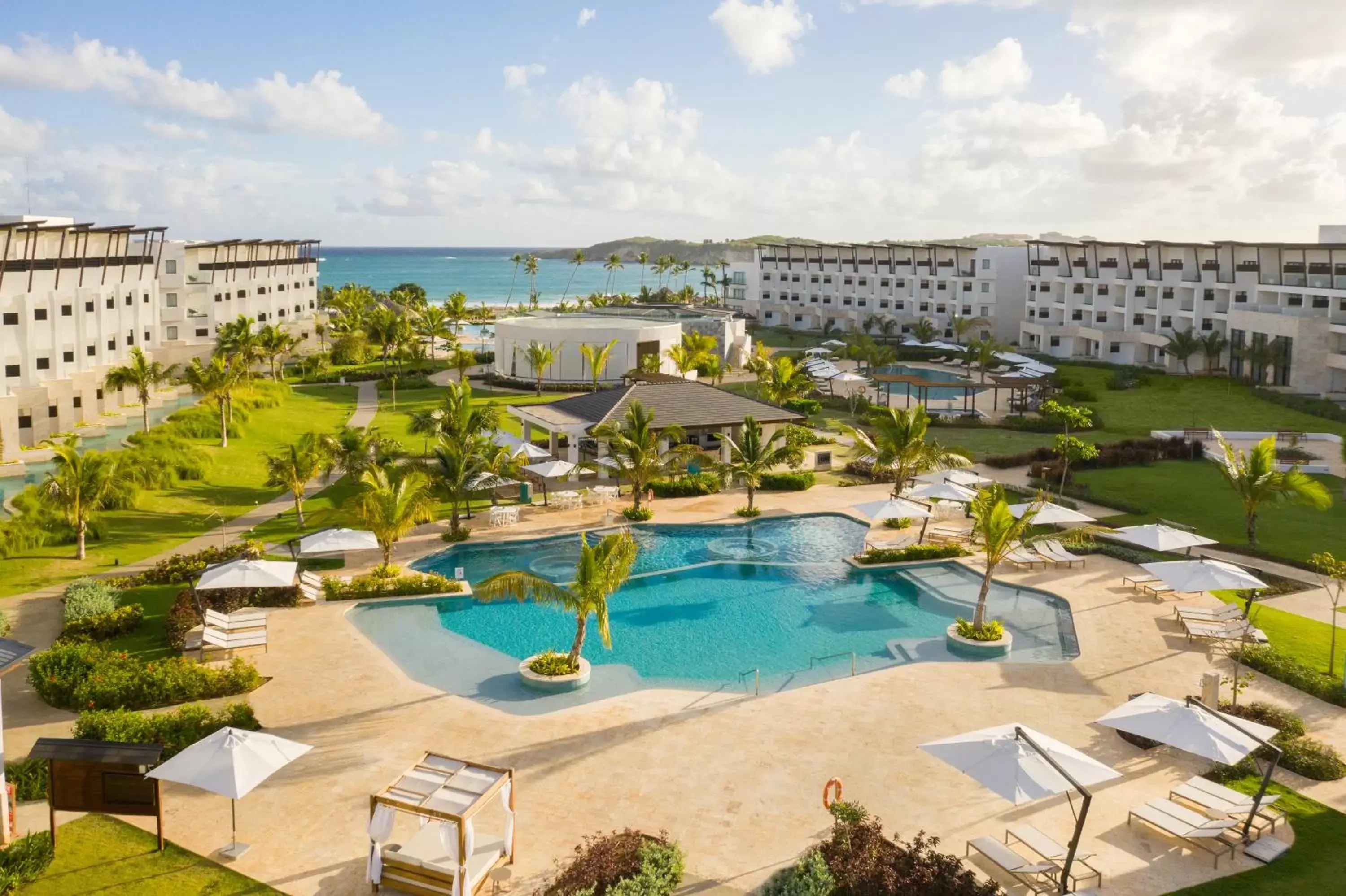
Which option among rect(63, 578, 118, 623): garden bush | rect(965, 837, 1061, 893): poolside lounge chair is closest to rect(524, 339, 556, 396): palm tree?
rect(63, 578, 118, 623): garden bush

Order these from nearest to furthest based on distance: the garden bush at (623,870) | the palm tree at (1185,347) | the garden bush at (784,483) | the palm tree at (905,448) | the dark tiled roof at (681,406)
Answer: the garden bush at (623,870)
the palm tree at (905,448)
the garden bush at (784,483)
the dark tiled roof at (681,406)
the palm tree at (1185,347)

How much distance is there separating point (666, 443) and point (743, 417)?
333 centimetres

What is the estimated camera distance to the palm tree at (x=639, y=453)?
33.2 m

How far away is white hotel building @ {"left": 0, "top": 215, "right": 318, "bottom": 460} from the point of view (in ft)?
161

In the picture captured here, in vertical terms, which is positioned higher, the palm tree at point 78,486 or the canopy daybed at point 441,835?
the palm tree at point 78,486

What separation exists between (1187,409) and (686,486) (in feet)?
114

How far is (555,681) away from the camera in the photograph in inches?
808

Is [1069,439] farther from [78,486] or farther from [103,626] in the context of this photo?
[78,486]

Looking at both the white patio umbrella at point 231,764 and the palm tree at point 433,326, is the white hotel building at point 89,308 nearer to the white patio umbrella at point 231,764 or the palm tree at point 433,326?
the palm tree at point 433,326

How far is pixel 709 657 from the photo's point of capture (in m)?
23.2

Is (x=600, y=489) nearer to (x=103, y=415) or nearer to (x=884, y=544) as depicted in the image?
(x=884, y=544)

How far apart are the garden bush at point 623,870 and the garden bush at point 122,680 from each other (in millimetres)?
9337

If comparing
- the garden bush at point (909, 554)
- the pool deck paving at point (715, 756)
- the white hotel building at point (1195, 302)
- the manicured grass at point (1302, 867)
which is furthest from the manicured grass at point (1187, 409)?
the manicured grass at point (1302, 867)

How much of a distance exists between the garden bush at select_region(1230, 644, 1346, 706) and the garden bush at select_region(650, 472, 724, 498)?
62.7 feet
